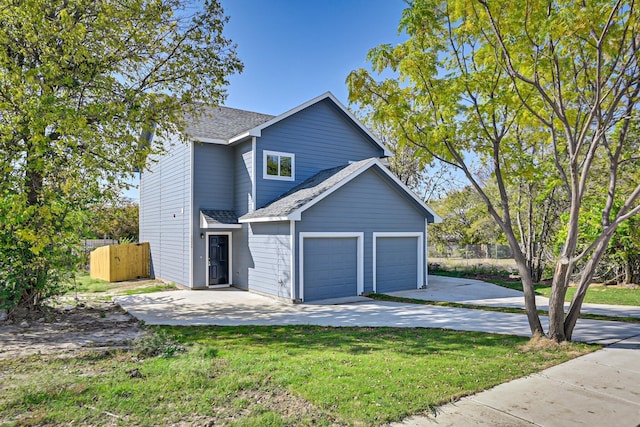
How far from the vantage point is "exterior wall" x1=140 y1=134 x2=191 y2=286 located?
1492cm

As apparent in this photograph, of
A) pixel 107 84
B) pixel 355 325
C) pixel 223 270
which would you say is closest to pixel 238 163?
pixel 223 270

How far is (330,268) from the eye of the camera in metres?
12.6

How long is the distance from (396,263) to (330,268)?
2.87m

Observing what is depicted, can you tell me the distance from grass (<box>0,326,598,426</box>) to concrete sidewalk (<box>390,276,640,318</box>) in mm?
4310

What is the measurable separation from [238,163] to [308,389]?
38.5 ft

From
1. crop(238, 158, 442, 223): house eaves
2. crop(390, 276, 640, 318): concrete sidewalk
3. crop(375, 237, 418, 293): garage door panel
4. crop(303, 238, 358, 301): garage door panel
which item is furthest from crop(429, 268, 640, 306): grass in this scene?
crop(303, 238, 358, 301): garage door panel

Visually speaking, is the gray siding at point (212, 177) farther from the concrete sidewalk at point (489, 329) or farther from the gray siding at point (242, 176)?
the concrete sidewalk at point (489, 329)

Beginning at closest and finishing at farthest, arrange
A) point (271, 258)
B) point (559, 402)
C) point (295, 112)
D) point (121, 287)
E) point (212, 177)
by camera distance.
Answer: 1. point (559, 402)
2. point (271, 258)
3. point (295, 112)
4. point (212, 177)
5. point (121, 287)

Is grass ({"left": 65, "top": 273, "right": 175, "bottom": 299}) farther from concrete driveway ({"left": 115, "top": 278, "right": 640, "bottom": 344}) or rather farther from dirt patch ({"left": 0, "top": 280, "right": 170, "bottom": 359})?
dirt patch ({"left": 0, "top": 280, "right": 170, "bottom": 359})

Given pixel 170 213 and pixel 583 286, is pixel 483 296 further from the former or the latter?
pixel 170 213

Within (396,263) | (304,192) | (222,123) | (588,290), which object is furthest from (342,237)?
(588,290)

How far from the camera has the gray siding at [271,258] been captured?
1201 cm

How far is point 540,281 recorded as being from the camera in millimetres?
17656

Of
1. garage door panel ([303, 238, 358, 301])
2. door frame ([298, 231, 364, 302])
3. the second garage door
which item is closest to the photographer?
door frame ([298, 231, 364, 302])
